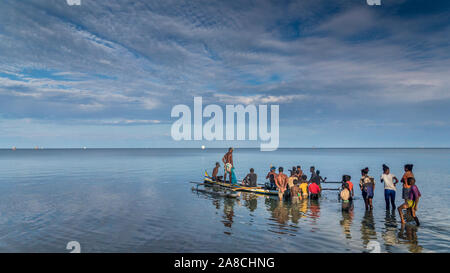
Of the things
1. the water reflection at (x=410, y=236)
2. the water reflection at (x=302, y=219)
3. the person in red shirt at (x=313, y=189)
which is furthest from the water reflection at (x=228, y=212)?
the water reflection at (x=410, y=236)

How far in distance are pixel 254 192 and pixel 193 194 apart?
6624 mm

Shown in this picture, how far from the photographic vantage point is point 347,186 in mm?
16188

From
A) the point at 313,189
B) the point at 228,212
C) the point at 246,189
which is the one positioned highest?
the point at 313,189

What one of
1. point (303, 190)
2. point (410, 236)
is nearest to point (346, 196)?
point (410, 236)

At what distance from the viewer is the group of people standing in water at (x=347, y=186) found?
12.9 meters

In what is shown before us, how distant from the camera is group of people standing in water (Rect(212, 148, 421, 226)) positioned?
508 inches

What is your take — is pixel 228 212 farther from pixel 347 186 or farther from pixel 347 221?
pixel 347 186

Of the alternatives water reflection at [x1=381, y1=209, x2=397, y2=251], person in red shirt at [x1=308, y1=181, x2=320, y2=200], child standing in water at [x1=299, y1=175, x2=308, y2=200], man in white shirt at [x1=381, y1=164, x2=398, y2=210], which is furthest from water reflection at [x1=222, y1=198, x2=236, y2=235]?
man in white shirt at [x1=381, y1=164, x2=398, y2=210]

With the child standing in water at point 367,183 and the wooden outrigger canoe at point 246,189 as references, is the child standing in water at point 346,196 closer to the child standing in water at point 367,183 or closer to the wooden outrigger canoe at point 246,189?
the child standing in water at point 367,183

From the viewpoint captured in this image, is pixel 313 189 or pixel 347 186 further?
pixel 313 189

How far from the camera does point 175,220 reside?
1584cm

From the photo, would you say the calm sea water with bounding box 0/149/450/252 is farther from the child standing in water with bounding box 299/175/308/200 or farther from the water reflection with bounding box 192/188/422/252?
the child standing in water with bounding box 299/175/308/200
